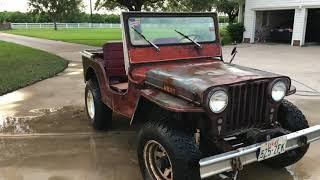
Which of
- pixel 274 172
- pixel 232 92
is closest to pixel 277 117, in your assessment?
pixel 274 172

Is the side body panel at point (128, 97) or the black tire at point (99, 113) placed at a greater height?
the side body panel at point (128, 97)

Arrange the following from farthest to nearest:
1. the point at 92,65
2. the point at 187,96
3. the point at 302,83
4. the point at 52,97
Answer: the point at 302,83 → the point at 52,97 → the point at 92,65 → the point at 187,96

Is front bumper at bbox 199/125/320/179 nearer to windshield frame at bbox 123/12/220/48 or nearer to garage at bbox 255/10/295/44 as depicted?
windshield frame at bbox 123/12/220/48

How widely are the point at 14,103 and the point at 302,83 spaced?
666 centimetres

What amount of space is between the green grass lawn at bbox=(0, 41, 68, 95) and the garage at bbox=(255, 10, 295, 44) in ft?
48.2

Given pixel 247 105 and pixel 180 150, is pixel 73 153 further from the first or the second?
pixel 247 105

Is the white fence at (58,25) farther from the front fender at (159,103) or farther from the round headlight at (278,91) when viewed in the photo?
the round headlight at (278,91)

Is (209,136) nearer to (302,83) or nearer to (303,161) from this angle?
(303,161)

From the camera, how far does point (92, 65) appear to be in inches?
236

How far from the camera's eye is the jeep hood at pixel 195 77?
366 centimetres

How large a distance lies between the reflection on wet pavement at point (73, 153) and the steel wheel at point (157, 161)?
0.39 m

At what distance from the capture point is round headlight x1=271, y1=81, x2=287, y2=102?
396 centimetres

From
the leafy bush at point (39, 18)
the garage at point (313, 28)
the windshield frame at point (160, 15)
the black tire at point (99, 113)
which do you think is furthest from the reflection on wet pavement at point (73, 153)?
the leafy bush at point (39, 18)

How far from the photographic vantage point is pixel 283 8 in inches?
911
